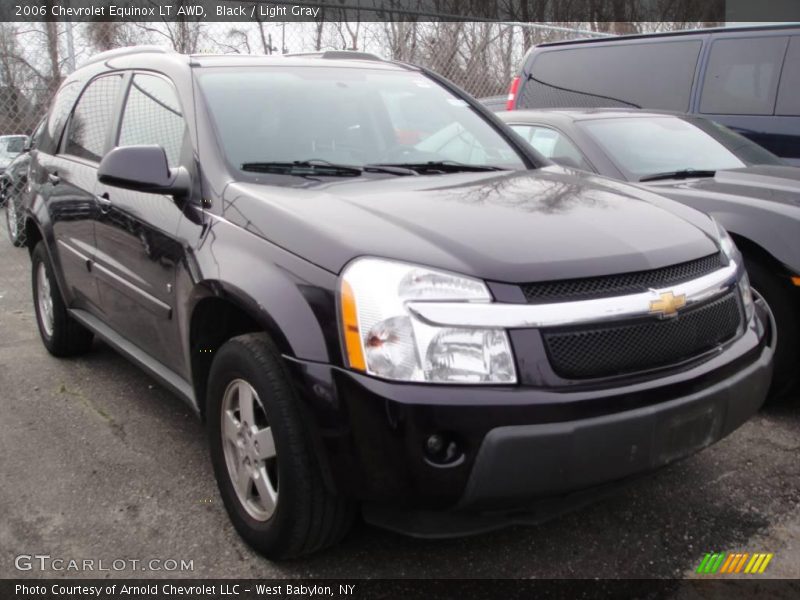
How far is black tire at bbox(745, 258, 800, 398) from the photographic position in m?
3.50

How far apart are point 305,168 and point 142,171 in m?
0.60

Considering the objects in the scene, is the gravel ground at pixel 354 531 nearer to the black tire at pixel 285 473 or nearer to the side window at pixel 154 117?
the black tire at pixel 285 473

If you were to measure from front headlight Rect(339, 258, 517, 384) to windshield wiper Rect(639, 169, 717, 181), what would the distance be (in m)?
2.70

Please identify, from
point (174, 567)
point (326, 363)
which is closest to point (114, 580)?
point (174, 567)

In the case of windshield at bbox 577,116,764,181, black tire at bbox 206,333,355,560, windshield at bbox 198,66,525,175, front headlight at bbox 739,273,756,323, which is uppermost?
windshield at bbox 198,66,525,175

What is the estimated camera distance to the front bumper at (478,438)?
6.57 feet

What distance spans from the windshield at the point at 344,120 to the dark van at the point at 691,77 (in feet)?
11.0

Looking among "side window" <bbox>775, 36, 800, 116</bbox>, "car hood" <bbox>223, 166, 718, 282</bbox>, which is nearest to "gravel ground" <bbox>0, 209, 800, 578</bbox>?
"car hood" <bbox>223, 166, 718, 282</bbox>

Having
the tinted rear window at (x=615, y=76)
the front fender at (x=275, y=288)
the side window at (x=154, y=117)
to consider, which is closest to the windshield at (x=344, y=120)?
the side window at (x=154, y=117)

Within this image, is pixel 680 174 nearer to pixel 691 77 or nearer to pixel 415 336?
pixel 691 77

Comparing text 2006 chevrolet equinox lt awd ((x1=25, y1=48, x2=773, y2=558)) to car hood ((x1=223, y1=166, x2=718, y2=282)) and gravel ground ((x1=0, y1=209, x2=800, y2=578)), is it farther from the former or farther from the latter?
gravel ground ((x1=0, y1=209, x2=800, y2=578))

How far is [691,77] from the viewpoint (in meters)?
6.36

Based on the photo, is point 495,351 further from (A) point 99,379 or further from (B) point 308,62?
(A) point 99,379

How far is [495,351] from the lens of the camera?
2.05 meters
